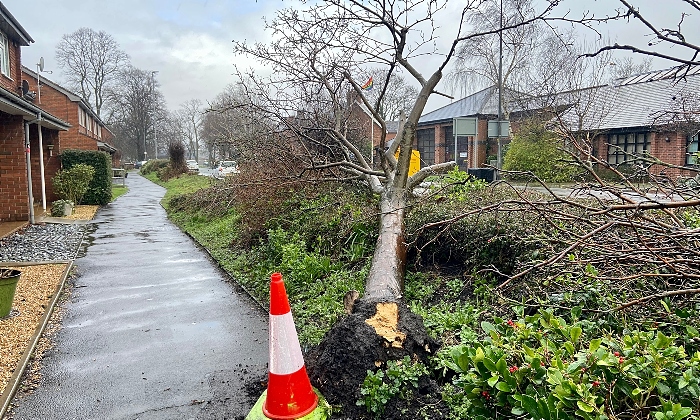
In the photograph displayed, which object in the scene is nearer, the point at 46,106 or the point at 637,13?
the point at 637,13

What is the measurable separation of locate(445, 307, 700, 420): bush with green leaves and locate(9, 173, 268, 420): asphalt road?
195 centimetres

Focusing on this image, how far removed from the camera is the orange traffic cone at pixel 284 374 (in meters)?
2.91

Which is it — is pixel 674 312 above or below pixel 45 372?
above

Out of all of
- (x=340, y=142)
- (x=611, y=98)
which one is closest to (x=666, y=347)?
(x=340, y=142)

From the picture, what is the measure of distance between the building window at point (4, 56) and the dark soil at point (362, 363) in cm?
1578

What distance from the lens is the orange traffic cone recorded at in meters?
2.91

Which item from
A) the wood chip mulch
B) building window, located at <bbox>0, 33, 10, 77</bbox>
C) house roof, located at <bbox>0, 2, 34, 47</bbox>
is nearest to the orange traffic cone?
the wood chip mulch

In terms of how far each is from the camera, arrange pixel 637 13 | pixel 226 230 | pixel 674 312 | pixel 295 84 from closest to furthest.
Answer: pixel 637 13, pixel 674 312, pixel 295 84, pixel 226 230

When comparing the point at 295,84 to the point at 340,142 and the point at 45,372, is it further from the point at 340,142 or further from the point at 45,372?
the point at 45,372

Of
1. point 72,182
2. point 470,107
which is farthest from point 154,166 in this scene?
point 72,182

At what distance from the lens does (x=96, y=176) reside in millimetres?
19281

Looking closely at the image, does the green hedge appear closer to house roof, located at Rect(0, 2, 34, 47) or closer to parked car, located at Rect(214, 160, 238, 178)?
house roof, located at Rect(0, 2, 34, 47)

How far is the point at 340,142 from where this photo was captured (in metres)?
7.56

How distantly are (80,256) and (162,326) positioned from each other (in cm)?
492
